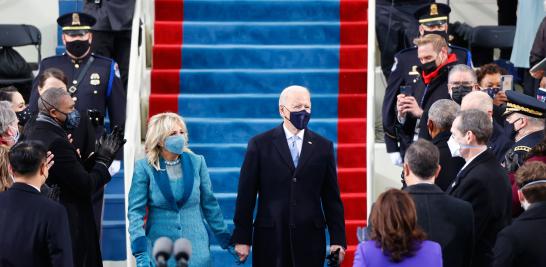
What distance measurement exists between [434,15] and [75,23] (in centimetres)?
317

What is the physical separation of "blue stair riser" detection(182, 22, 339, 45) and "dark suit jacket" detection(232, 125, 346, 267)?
3.94 meters

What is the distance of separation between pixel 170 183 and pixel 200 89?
145 inches

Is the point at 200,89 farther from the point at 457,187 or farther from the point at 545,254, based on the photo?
the point at 545,254

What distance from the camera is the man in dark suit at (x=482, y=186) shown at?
7.21m

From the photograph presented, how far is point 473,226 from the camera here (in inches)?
272

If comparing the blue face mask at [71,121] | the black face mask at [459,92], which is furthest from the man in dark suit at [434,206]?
the blue face mask at [71,121]

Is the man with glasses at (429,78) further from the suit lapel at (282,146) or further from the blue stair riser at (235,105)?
the blue stair riser at (235,105)

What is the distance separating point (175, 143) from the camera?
804 cm

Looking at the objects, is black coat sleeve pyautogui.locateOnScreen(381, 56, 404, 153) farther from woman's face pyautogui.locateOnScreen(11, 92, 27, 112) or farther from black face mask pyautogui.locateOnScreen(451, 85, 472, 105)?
woman's face pyautogui.locateOnScreen(11, 92, 27, 112)

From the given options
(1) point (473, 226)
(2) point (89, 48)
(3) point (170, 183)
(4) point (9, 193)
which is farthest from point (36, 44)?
(1) point (473, 226)

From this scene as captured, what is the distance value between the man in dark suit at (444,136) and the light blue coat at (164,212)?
1598 mm

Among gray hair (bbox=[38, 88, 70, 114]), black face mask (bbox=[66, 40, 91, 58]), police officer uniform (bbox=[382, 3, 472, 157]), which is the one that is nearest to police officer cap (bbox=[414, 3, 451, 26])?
police officer uniform (bbox=[382, 3, 472, 157])

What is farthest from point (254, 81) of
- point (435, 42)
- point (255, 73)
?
point (435, 42)

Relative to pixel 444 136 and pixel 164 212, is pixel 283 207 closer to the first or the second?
pixel 164 212
